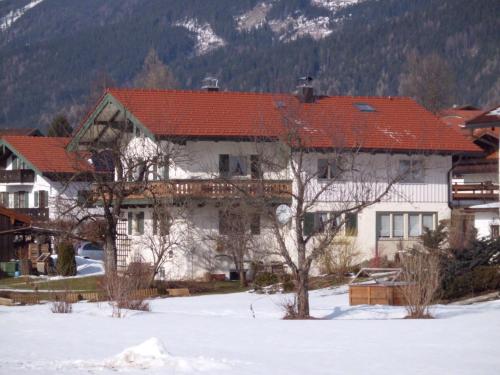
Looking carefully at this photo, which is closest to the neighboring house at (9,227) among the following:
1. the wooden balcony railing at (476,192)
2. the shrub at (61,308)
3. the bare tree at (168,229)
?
the bare tree at (168,229)

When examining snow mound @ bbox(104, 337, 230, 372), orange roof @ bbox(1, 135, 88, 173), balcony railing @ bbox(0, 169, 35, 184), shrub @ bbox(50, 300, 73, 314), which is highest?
orange roof @ bbox(1, 135, 88, 173)

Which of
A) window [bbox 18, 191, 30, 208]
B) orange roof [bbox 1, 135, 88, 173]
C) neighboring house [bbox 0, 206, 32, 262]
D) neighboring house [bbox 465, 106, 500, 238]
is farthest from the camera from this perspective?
window [bbox 18, 191, 30, 208]

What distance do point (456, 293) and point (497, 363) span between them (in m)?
15.0

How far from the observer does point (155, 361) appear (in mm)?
19438

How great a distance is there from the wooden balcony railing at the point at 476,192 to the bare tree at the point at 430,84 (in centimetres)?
6579

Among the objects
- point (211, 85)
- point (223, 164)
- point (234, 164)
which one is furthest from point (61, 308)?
point (211, 85)

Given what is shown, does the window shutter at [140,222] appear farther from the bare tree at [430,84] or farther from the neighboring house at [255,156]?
the bare tree at [430,84]

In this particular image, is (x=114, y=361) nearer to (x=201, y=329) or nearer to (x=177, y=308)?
(x=201, y=329)

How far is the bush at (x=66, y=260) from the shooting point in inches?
1962

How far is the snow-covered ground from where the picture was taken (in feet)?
64.0

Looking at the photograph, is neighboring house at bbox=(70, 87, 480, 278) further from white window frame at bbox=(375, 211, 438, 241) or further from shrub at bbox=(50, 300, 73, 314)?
shrub at bbox=(50, 300, 73, 314)

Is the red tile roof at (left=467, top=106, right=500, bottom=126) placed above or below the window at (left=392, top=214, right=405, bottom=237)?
above

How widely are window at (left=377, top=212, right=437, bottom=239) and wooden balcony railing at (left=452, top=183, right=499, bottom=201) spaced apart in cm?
411

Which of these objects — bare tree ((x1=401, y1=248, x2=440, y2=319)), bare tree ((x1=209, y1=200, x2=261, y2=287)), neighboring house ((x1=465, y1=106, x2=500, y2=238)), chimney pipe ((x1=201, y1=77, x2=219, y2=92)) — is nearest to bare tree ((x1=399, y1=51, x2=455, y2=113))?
neighboring house ((x1=465, y1=106, x2=500, y2=238))
